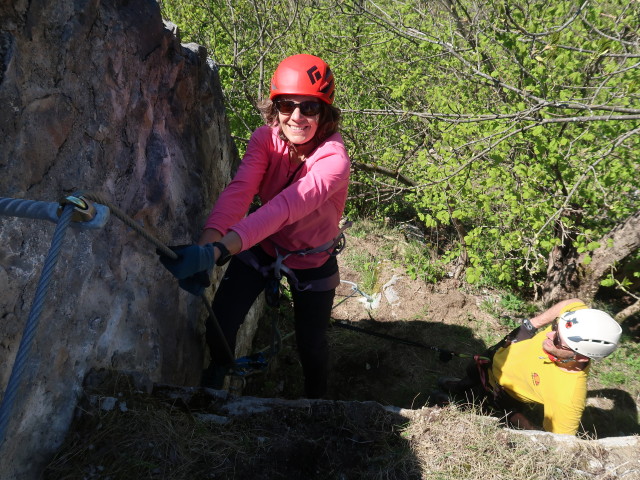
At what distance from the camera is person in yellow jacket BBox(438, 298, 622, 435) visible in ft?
10.8

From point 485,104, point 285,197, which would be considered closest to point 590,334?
point 285,197

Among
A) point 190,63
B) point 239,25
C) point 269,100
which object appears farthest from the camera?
point 239,25

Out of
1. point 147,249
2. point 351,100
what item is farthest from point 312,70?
point 351,100

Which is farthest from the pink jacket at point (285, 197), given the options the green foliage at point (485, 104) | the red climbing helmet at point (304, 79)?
the green foliage at point (485, 104)

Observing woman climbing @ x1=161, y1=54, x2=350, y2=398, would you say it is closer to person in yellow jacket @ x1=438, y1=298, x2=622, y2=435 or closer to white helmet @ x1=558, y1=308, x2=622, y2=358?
person in yellow jacket @ x1=438, y1=298, x2=622, y2=435

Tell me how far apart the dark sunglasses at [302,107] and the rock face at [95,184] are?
0.77m

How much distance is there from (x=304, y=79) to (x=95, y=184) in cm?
115

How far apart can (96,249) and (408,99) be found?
5.24 metres

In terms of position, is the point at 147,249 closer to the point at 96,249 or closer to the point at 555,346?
the point at 96,249

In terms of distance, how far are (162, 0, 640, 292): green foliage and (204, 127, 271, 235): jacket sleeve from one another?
5.74 feet

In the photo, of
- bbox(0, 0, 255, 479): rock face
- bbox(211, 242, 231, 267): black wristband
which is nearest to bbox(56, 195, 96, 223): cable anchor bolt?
bbox(0, 0, 255, 479): rock face

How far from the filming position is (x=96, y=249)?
86.5 inches

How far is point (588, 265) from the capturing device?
5.25m

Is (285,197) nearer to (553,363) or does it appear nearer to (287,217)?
(287,217)
